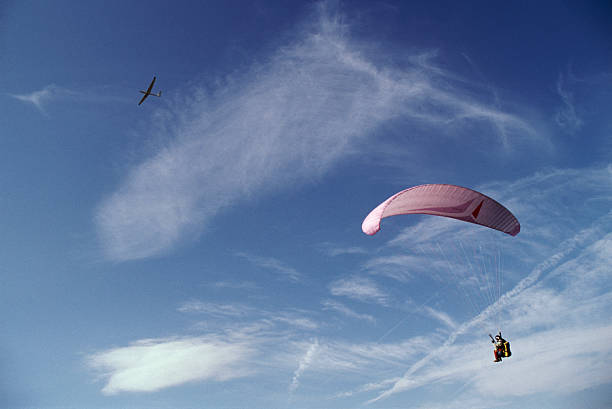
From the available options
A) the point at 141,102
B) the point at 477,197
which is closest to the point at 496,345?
the point at 477,197

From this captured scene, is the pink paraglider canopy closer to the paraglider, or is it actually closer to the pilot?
the paraglider

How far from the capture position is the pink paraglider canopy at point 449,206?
23.4m

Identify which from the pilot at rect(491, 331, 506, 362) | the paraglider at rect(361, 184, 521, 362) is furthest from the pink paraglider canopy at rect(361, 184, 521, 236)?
the pilot at rect(491, 331, 506, 362)

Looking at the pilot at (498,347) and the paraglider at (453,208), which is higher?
the paraglider at (453,208)

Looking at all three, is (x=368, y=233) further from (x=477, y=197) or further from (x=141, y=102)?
(x=141, y=102)

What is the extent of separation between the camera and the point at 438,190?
23797mm

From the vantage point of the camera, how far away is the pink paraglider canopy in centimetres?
2341

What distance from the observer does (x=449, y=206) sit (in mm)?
25016

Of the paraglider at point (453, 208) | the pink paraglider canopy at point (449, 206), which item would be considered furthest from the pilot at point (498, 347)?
the pink paraglider canopy at point (449, 206)

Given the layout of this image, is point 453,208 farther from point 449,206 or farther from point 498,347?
point 498,347

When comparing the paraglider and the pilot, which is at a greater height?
the paraglider

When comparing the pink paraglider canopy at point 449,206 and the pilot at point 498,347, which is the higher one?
the pink paraglider canopy at point 449,206

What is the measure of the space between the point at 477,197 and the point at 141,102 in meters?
31.6

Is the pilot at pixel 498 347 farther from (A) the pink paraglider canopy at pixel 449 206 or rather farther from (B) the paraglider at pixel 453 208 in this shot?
(A) the pink paraglider canopy at pixel 449 206
